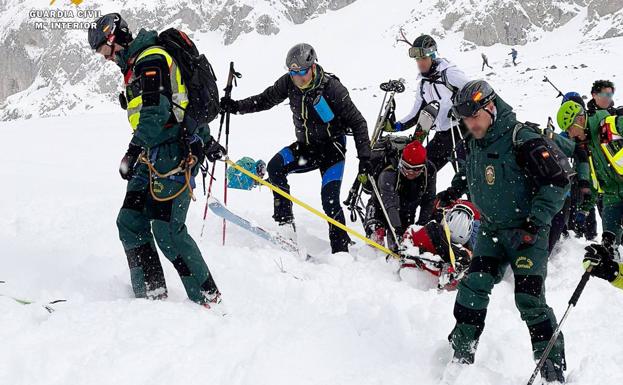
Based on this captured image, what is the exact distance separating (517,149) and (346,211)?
558 cm

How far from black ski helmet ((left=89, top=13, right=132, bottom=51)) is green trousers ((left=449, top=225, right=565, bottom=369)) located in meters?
3.23

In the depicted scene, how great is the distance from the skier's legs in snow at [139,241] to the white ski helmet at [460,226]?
3.34 metres

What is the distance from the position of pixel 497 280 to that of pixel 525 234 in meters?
0.58

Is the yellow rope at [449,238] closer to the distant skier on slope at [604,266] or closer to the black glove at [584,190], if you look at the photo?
the black glove at [584,190]

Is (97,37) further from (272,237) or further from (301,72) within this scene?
(272,237)


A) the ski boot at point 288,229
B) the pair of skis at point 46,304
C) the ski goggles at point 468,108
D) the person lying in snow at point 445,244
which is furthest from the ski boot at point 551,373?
the ski boot at point 288,229

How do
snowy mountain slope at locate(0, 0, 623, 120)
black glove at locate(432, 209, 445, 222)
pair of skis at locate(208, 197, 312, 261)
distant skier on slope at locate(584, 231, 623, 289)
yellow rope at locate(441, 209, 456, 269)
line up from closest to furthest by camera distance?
distant skier on slope at locate(584, 231, 623, 289)
yellow rope at locate(441, 209, 456, 269)
pair of skis at locate(208, 197, 312, 261)
black glove at locate(432, 209, 445, 222)
snowy mountain slope at locate(0, 0, 623, 120)

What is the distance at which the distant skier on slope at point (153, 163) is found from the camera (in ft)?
14.3

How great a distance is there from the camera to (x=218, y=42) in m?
95.3

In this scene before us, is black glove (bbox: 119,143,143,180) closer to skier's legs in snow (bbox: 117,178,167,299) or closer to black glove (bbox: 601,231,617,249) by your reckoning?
skier's legs in snow (bbox: 117,178,167,299)

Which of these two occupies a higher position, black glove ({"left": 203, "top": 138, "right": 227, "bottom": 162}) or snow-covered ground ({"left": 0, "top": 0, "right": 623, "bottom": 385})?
black glove ({"left": 203, "top": 138, "right": 227, "bottom": 162})

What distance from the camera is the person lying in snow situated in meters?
6.15

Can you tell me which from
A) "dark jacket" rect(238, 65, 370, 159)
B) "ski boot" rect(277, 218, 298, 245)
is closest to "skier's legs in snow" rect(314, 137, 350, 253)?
"dark jacket" rect(238, 65, 370, 159)

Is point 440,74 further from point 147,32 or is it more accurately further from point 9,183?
point 9,183
